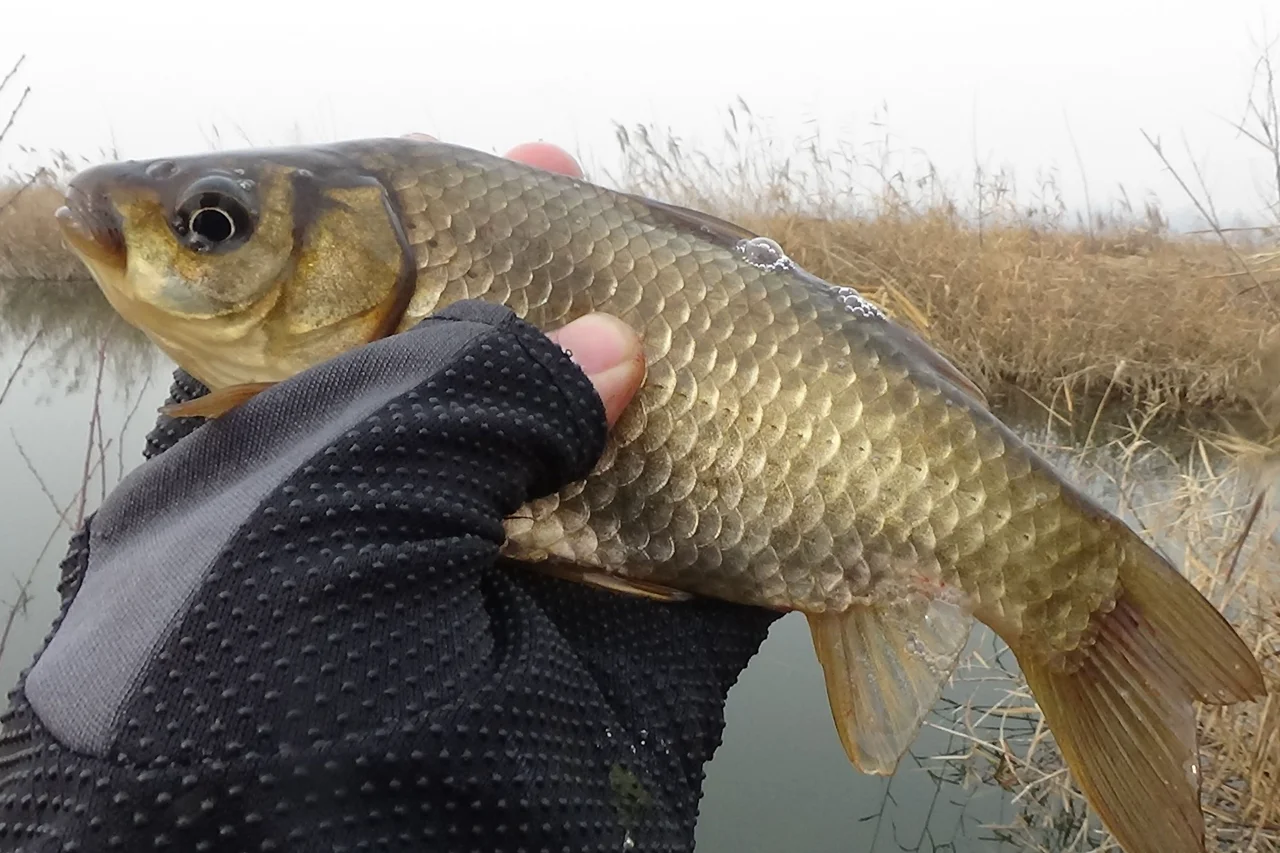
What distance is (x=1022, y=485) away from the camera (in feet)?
4.87

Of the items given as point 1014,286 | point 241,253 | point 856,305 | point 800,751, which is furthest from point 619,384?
point 1014,286

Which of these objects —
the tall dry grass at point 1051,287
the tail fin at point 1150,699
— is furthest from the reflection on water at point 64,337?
the tail fin at point 1150,699

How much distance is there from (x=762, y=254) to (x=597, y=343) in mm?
421

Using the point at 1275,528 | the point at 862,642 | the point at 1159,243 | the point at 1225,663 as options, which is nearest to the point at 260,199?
the point at 862,642

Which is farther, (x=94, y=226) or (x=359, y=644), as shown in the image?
(x=94, y=226)

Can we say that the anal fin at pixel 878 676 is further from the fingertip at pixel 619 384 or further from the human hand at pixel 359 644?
the fingertip at pixel 619 384

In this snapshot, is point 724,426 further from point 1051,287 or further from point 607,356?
point 1051,287

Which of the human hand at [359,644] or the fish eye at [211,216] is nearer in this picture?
the human hand at [359,644]

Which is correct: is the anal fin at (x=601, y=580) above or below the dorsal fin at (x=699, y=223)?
below

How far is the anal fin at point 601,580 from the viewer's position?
4.77ft

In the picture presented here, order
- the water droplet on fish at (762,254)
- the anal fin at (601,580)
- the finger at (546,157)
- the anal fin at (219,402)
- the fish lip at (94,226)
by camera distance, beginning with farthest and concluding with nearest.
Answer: the finger at (546,157)
the water droplet on fish at (762,254)
the anal fin at (601,580)
the fish lip at (94,226)
the anal fin at (219,402)

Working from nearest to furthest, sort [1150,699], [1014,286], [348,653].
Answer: [348,653] → [1150,699] → [1014,286]

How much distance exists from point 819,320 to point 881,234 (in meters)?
6.57

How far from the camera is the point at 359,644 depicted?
2.99ft
